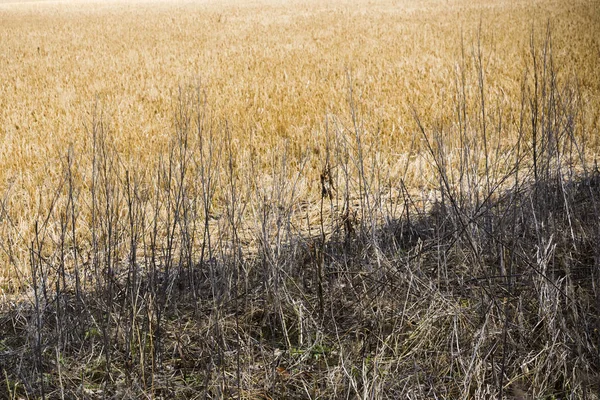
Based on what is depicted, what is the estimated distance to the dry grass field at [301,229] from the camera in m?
2.68

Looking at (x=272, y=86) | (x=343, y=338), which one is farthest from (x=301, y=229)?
(x=272, y=86)

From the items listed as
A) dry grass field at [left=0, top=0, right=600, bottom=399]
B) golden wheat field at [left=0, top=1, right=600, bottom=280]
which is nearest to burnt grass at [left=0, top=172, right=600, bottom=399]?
dry grass field at [left=0, top=0, right=600, bottom=399]

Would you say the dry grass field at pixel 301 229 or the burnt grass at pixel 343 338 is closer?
the burnt grass at pixel 343 338

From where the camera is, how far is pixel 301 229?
441 cm

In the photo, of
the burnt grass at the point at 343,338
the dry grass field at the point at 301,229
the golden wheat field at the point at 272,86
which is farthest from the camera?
the golden wheat field at the point at 272,86

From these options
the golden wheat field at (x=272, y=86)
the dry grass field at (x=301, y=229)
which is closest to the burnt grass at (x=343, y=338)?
the dry grass field at (x=301, y=229)

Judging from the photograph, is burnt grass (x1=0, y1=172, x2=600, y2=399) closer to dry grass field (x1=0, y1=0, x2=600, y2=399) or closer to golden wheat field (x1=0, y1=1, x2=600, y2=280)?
dry grass field (x1=0, y1=0, x2=600, y2=399)

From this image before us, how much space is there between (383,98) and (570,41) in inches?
228

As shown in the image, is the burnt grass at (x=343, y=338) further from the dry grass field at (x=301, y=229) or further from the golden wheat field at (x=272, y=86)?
the golden wheat field at (x=272, y=86)

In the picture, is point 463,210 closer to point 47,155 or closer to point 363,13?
point 47,155

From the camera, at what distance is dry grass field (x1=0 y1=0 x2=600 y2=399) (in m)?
2.68

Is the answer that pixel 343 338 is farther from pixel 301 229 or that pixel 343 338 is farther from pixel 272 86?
pixel 272 86

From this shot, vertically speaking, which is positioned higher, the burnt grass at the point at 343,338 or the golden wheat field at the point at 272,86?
the golden wheat field at the point at 272,86

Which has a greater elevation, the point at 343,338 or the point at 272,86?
the point at 272,86
